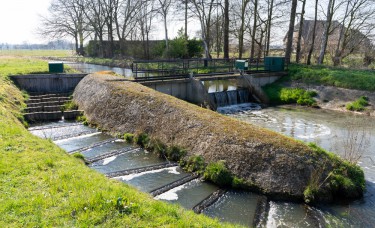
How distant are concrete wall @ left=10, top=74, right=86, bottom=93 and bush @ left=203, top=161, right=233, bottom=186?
16514mm

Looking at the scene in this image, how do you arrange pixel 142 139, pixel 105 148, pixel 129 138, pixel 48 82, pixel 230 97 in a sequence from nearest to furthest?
pixel 105 148 → pixel 142 139 → pixel 129 138 → pixel 48 82 → pixel 230 97

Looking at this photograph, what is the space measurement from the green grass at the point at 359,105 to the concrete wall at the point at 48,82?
2019 centimetres

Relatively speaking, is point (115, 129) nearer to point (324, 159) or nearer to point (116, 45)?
point (324, 159)

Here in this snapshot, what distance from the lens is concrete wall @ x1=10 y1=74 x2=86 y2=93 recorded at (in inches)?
859

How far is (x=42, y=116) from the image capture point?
17125 mm

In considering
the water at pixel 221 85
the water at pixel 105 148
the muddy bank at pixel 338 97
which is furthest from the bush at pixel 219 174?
the water at pixel 221 85

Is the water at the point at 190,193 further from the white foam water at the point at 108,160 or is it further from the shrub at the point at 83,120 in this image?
the shrub at the point at 83,120

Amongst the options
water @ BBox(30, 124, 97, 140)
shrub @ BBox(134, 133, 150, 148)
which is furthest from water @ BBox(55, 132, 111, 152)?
shrub @ BBox(134, 133, 150, 148)

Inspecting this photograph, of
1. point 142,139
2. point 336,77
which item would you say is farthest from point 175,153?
point 336,77

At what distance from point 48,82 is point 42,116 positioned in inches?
249

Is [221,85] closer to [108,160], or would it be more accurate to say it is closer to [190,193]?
[108,160]

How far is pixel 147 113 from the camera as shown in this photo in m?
14.1

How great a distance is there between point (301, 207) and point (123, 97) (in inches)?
427

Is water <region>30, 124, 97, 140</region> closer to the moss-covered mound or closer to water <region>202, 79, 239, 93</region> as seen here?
the moss-covered mound
